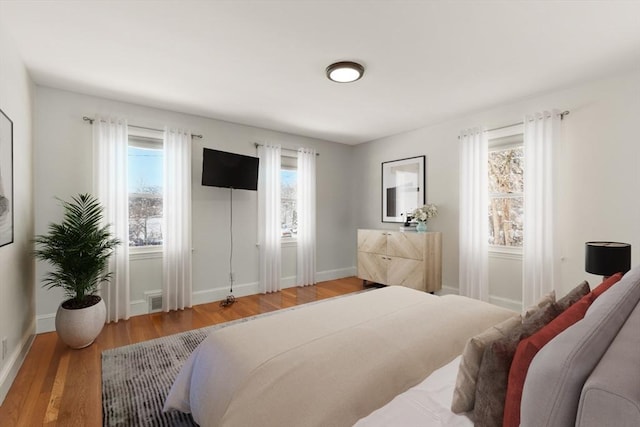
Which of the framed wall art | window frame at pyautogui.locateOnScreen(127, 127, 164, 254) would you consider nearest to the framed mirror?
window frame at pyautogui.locateOnScreen(127, 127, 164, 254)

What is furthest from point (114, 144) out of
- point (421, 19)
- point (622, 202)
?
point (622, 202)

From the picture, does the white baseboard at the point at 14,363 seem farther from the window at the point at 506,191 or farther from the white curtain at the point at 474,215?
the window at the point at 506,191

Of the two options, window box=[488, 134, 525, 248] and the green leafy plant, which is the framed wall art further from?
window box=[488, 134, 525, 248]

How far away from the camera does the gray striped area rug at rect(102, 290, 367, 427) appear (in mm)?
1804

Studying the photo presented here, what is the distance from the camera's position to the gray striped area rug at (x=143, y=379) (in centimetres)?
180

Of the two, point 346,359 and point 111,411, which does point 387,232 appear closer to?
point 346,359

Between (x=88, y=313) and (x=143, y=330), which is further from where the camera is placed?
(x=143, y=330)

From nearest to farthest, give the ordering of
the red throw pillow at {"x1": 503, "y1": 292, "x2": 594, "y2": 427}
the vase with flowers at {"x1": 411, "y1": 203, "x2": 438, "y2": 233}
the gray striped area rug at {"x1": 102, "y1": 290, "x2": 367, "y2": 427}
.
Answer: the red throw pillow at {"x1": 503, "y1": 292, "x2": 594, "y2": 427} < the gray striped area rug at {"x1": 102, "y1": 290, "x2": 367, "y2": 427} < the vase with flowers at {"x1": 411, "y1": 203, "x2": 438, "y2": 233}

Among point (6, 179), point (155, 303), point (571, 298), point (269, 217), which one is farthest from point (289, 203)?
point (571, 298)

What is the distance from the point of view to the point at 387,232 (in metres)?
4.59

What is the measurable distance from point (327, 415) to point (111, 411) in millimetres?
1597

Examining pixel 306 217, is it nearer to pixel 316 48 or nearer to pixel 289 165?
pixel 289 165

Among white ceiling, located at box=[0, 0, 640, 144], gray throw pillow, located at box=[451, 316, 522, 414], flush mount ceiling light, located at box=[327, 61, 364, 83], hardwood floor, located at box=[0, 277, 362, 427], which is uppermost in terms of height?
white ceiling, located at box=[0, 0, 640, 144]

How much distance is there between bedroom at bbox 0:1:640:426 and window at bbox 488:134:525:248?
0.25m
